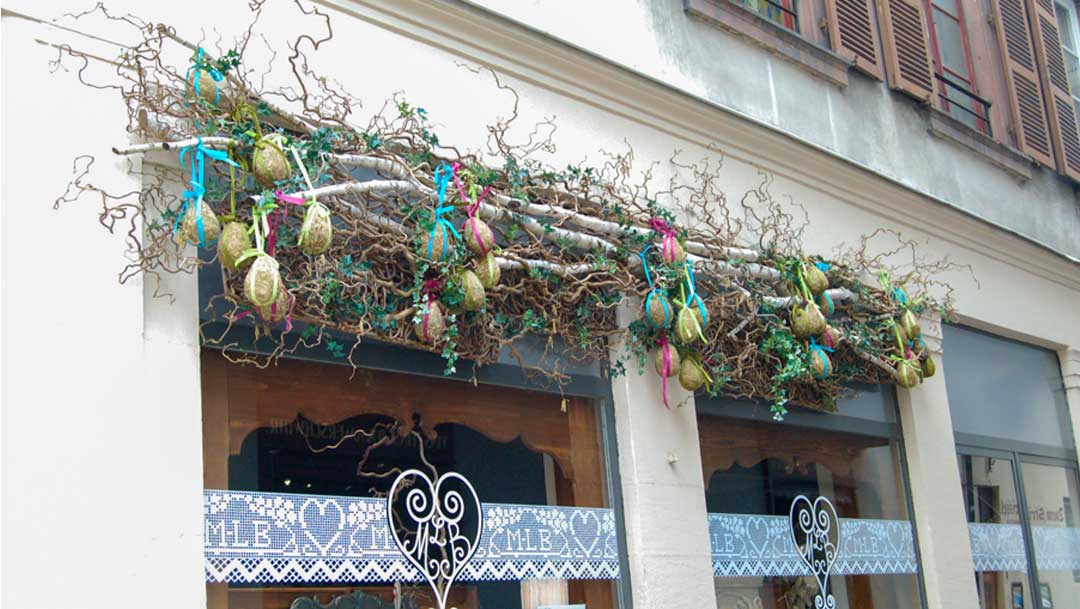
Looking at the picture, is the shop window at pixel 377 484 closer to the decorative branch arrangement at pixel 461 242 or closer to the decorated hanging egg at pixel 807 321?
the decorative branch arrangement at pixel 461 242

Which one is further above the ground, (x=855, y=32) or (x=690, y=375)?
(x=855, y=32)

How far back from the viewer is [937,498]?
8062 millimetres

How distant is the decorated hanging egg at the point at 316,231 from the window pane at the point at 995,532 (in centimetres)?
542

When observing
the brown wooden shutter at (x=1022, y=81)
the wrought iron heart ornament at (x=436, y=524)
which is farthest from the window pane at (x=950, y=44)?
the wrought iron heart ornament at (x=436, y=524)

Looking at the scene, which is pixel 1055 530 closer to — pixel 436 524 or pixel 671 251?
pixel 671 251

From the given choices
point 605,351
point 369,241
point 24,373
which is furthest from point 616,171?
point 24,373

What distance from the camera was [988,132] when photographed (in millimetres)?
10008

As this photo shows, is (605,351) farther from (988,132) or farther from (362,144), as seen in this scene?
(988,132)

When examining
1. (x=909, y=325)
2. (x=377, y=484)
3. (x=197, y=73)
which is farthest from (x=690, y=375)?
(x=197, y=73)

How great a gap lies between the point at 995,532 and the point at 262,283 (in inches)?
238

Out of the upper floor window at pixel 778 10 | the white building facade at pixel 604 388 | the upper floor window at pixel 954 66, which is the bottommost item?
the white building facade at pixel 604 388

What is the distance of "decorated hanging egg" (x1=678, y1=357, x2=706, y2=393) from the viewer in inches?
243

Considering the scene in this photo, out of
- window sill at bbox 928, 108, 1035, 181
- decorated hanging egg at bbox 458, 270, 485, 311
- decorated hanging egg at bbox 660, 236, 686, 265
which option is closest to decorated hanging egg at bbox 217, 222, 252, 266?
decorated hanging egg at bbox 458, 270, 485, 311

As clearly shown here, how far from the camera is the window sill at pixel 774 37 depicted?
7.34 m
